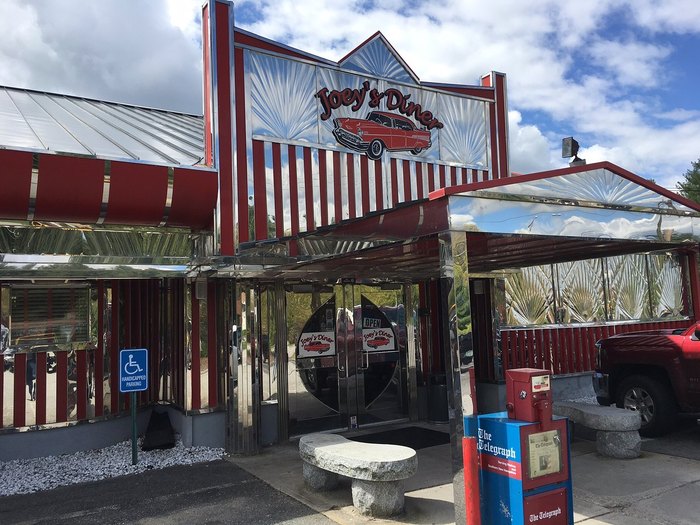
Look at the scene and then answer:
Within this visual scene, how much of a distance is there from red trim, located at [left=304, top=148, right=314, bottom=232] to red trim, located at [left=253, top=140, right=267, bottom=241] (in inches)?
27.3

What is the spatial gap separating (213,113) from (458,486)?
5645 mm

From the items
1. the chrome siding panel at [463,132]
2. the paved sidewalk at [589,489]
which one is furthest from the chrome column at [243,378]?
the chrome siding panel at [463,132]

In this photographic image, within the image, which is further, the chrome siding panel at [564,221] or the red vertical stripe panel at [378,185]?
the red vertical stripe panel at [378,185]

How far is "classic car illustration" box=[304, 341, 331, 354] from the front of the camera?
27.9 ft

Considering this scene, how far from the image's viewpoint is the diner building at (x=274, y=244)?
17.6 ft

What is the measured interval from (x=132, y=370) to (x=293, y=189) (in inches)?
130

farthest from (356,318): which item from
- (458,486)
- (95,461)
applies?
(458,486)

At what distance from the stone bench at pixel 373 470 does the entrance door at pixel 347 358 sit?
277 centimetres

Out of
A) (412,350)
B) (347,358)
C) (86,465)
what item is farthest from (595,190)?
(86,465)

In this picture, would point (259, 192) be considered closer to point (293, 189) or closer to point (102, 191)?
point (293, 189)

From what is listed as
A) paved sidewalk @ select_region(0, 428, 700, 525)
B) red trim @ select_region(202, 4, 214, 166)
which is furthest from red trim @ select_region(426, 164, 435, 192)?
paved sidewalk @ select_region(0, 428, 700, 525)

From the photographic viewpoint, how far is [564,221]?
16.2ft

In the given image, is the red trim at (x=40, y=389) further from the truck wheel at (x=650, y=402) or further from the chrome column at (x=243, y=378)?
the truck wheel at (x=650, y=402)

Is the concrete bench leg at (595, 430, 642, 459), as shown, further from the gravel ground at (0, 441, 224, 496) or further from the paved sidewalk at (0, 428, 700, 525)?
the gravel ground at (0, 441, 224, 496)
